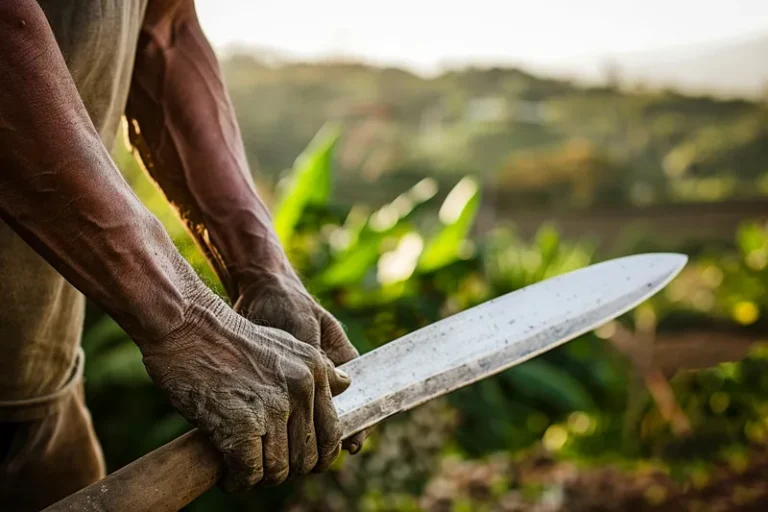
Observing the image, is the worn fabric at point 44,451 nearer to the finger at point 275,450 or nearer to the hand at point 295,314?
the hand at point 295,314

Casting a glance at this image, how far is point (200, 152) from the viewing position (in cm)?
116

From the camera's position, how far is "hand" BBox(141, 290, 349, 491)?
33.9 inches

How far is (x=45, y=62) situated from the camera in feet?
2.57

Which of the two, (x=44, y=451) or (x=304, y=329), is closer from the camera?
(x=304, y=329)

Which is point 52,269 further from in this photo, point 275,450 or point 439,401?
point 439,401

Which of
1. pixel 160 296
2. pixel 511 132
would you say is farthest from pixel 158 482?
pixel 511 132

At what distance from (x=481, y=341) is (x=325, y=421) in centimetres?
26

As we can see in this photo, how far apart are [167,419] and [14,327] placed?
7.74ft

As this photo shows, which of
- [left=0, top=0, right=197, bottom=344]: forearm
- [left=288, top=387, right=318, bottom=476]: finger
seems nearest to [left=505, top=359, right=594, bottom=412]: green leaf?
[left=288, top=387, right=318, bottom=476]: finger

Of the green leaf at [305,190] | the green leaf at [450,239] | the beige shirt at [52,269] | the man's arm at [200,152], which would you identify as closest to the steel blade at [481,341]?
the man's arm at [200,152]

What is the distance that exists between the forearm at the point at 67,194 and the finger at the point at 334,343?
0.27 m

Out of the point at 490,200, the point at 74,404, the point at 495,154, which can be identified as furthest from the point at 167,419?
the point at 495,154

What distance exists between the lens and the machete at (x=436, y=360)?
2.79ft

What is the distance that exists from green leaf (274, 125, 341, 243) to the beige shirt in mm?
2492
